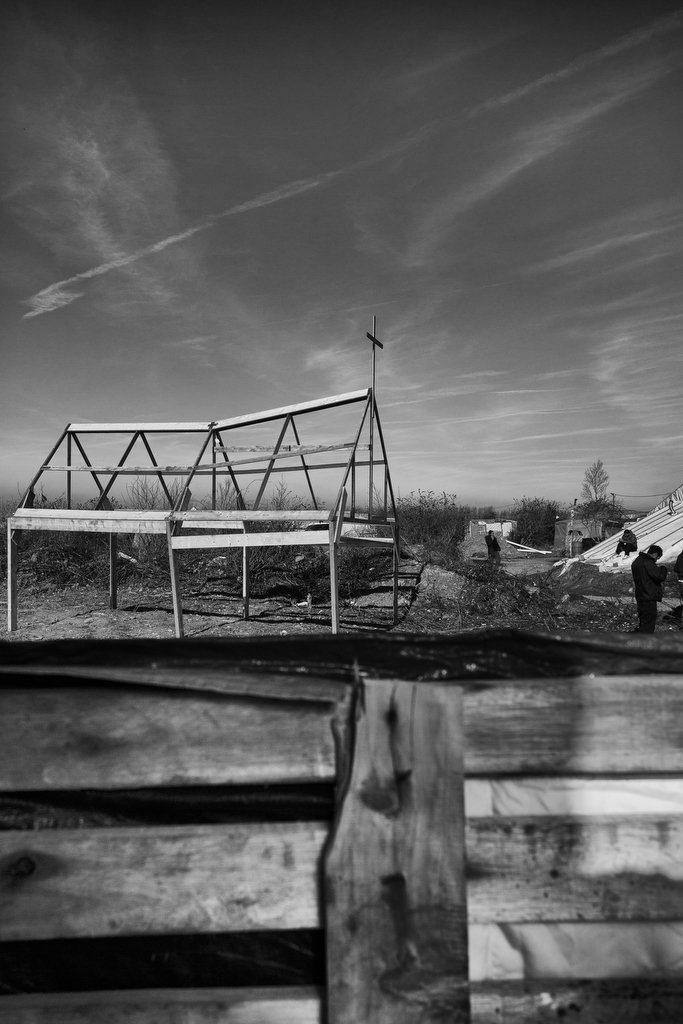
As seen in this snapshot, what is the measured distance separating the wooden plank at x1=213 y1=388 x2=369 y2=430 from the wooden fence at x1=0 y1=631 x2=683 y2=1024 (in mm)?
5952

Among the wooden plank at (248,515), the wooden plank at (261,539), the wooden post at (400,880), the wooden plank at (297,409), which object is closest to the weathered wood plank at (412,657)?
the wooden post at (400,880)


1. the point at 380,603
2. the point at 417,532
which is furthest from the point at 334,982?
the point at 417,532

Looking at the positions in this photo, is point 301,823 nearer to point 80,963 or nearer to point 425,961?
point 425,961

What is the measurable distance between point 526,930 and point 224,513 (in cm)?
552

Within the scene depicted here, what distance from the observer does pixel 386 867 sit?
1.43 meters

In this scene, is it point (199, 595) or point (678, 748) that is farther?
point (199, 595)

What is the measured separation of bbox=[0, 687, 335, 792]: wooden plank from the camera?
149cm

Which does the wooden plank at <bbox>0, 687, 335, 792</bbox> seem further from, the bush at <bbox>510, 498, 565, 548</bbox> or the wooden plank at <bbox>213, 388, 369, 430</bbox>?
the bush at <bbox>510, 498, 565, 548</bbox>

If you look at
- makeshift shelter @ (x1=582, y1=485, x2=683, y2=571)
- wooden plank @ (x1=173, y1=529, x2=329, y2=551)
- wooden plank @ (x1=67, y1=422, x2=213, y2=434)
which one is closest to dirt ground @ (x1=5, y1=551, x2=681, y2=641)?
wooden plank @ (x1=173, y1=529, x2=329, y2=551)

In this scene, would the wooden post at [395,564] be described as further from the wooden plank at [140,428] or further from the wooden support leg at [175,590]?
the wooden plank at [140,428]

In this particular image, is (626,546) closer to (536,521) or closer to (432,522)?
(432,522)

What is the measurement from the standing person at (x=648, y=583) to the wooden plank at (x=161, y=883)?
28.4ft

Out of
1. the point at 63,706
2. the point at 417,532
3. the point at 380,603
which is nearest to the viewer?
the point at 63,706

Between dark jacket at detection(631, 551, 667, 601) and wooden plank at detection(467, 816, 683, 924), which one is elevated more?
dark jacket at detection(631, 551, 667, 601)
